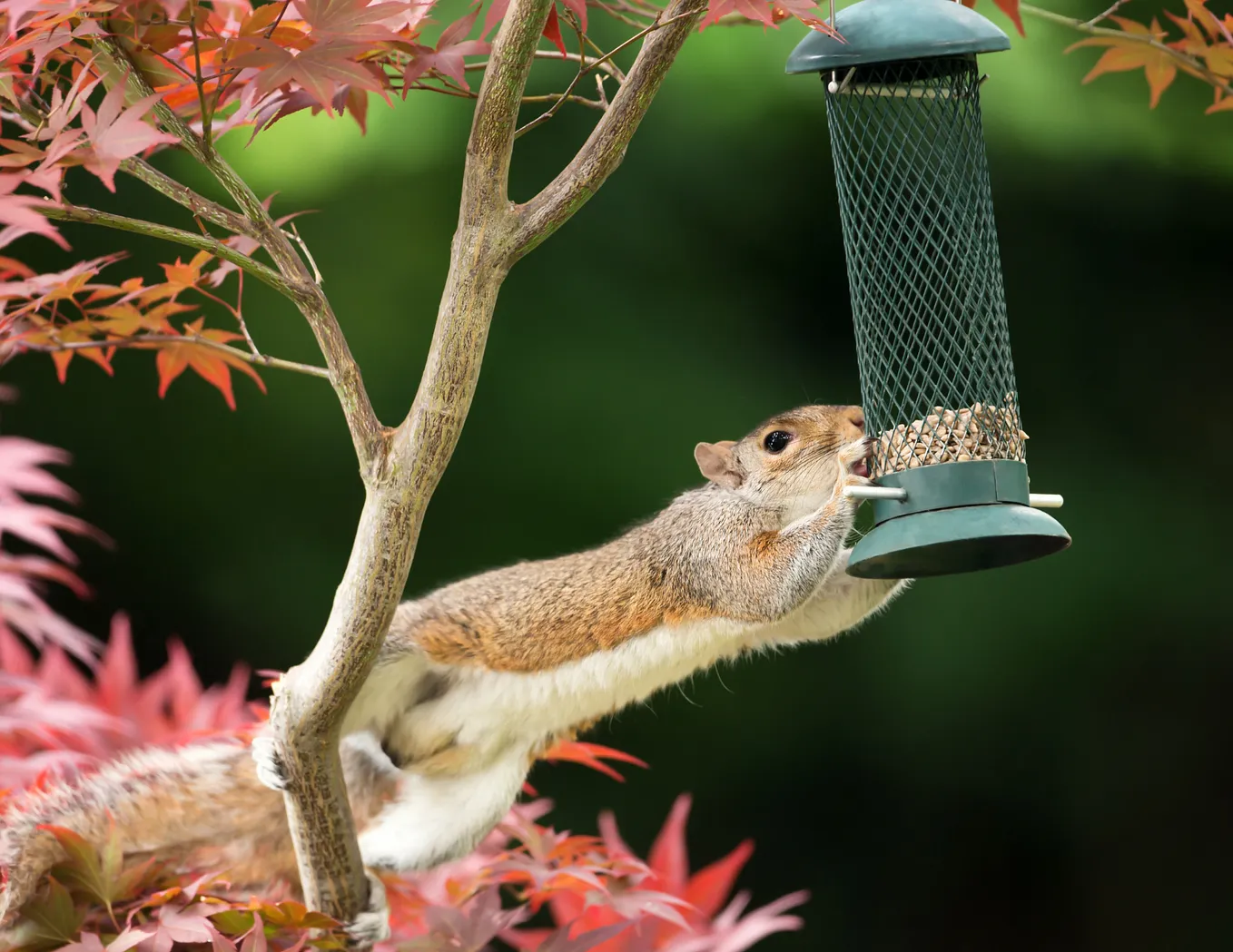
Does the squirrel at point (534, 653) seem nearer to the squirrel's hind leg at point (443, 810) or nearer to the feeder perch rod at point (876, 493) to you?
the squirrel's hind leg at point (443, 810)


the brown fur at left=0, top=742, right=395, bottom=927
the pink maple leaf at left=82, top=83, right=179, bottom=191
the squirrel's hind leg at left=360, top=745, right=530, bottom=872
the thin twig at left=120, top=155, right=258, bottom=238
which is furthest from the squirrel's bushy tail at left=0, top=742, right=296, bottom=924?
the pink maple leaf at left=82, top=83, right=179, bottom=191

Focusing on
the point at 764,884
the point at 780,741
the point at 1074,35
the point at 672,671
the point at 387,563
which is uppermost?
the point at 1074,35

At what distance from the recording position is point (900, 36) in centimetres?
145

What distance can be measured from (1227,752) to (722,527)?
2.17 m

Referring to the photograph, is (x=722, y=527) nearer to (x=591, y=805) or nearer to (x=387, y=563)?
(x=387, y=563)

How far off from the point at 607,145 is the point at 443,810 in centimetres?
98

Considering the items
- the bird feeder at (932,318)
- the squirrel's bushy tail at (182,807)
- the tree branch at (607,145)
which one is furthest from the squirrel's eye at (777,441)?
the squirrel's bushy tail at (182,807)

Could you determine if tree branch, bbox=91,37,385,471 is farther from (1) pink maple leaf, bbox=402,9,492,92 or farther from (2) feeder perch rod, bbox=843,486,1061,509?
(2) feeder perch rod, bbox=843,486,1061,509

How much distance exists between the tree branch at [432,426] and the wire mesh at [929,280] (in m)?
0.46

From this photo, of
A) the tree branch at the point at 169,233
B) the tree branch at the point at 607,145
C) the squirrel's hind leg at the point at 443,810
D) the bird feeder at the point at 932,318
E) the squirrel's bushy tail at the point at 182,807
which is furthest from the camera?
the squirrel's hind leg at the point at 443,810

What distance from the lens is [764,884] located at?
342 centimetres

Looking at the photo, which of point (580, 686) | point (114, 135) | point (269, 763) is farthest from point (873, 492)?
point (114, 135)

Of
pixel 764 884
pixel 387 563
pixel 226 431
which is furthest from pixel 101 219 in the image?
pixel 764 884

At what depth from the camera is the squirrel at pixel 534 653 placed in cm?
185
